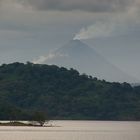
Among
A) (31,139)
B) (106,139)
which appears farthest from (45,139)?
(106,139)

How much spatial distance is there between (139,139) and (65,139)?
19524 millimetres

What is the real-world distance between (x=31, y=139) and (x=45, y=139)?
549 cm

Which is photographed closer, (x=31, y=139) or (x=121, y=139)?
(x=31, y=139)

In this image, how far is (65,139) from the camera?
195875mm

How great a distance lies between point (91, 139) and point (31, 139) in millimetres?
19637

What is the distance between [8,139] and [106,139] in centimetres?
2865

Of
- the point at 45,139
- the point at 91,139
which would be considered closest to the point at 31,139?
the point at 45,139

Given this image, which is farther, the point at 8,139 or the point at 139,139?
the point at 139,139

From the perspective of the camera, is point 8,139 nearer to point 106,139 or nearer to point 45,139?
point 45,139

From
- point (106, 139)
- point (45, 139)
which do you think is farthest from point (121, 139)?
point (45, 139)

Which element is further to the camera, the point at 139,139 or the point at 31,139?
the point at 139,139

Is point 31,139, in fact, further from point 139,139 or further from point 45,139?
point 139,139

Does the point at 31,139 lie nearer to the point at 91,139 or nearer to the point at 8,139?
the point at 8,139

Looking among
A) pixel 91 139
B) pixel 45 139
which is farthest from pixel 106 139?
pixel 45 139
